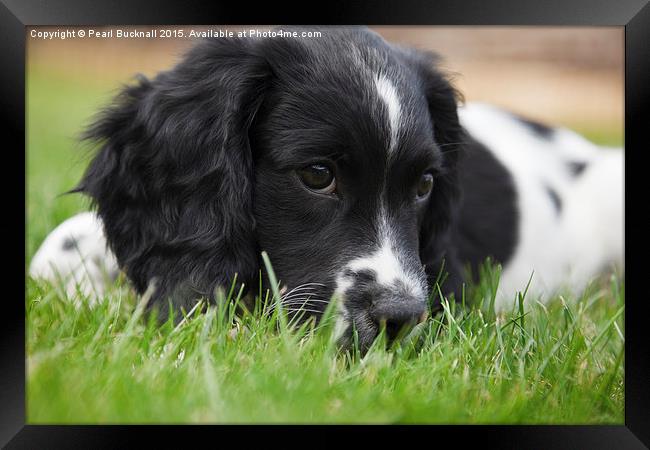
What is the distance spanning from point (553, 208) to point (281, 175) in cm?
229

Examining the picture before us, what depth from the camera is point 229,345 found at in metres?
2.56

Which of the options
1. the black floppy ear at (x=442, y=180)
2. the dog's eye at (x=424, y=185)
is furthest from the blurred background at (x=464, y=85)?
the dog's eye at (x=424, y=185)

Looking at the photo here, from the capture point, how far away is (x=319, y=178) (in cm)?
288

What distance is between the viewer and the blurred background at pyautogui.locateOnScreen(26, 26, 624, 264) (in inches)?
169

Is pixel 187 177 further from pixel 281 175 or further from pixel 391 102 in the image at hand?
pixel 391 102

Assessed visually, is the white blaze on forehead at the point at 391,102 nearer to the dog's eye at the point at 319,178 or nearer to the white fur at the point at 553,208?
the dog's eye at the point at 319,178

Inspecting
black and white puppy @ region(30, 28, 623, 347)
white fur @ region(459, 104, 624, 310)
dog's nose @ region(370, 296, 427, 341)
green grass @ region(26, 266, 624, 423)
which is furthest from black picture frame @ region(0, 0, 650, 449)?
white fur @ region(459, 104, 624, 310)

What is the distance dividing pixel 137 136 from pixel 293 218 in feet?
2.36

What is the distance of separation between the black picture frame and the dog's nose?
57 cm

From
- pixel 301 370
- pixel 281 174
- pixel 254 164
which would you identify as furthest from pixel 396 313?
pixel 254 164

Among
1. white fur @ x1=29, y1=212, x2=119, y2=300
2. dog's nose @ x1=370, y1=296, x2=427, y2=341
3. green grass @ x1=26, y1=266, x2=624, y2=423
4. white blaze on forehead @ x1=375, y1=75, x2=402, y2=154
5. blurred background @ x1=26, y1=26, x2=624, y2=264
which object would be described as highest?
blurred background @ x1=26, y1=26, x2=624, y2=264

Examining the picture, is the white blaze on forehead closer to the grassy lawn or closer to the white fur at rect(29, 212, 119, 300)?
the grassy lawn
